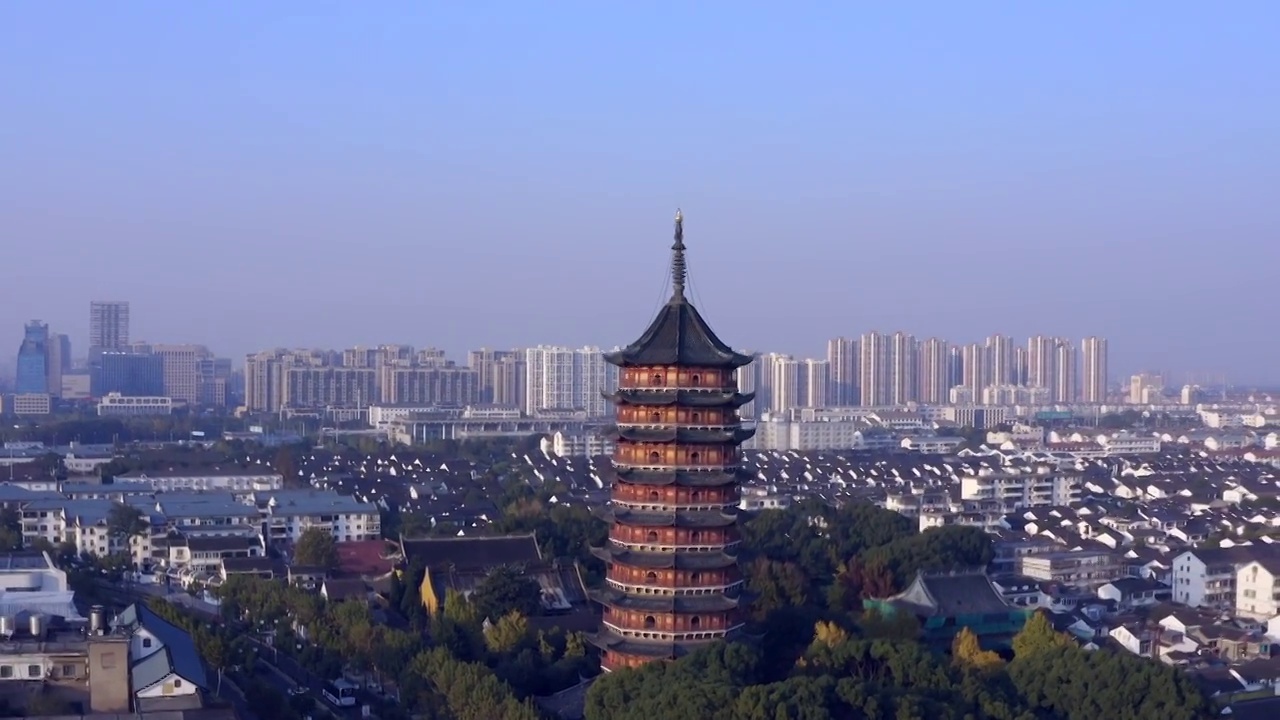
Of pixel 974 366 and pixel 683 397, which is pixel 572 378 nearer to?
pixel 974 366

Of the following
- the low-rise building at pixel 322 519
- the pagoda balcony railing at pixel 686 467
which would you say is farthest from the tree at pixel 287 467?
the pagoda balcony railing at pixel 686 467

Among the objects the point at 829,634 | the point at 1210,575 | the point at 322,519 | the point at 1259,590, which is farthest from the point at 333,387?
the point at 829,634

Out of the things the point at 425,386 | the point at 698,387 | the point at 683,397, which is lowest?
the point at 425,386

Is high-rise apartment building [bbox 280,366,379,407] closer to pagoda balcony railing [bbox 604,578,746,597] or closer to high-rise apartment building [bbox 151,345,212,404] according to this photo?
high-rise apartment building [bbox 151,345,212,404]

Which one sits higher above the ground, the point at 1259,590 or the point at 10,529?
the point at 10,529

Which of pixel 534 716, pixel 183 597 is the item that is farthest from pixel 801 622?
pixel 183 597

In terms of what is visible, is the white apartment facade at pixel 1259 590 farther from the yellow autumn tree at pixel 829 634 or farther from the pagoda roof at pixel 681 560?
the pagoda roof at pixel 681 560

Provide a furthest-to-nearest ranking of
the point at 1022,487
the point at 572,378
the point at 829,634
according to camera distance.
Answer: the point at 572,378
the point at 1022,487
the point at 829,634

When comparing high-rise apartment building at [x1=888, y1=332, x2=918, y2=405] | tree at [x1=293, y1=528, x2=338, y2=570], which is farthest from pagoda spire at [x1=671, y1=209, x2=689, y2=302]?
high-rise apartment building at [x1=888, y1=332, x2=918, y2=405]

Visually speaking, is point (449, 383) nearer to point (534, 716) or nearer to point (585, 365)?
point (585, 365)
